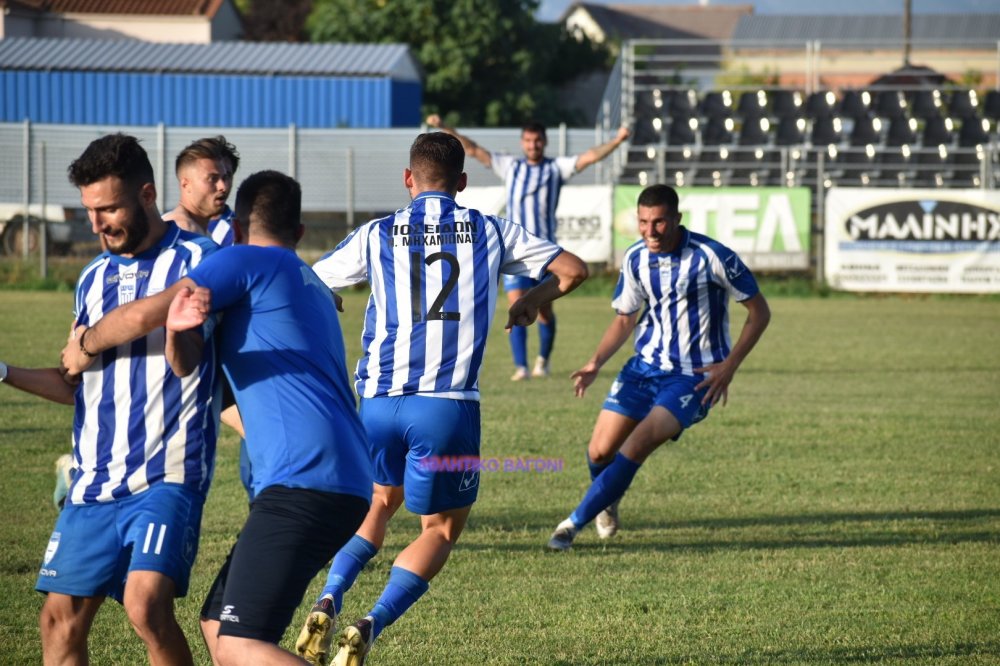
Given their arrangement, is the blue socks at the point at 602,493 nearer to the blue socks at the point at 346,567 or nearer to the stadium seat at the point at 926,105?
the blue socks at the point at 346,567

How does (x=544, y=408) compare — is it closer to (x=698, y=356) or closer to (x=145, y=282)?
(x=698, y=356)

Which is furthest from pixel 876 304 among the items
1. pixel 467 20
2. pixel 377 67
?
pixel 467 20

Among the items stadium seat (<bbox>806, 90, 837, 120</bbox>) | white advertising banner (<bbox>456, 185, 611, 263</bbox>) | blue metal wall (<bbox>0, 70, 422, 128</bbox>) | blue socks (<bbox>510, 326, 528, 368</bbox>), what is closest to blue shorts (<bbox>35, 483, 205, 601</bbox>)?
blue socks (<bbox>510, 326, 528, 368</bbox>)

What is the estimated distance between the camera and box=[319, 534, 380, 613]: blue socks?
16.0 ft

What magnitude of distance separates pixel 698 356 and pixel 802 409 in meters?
4.47

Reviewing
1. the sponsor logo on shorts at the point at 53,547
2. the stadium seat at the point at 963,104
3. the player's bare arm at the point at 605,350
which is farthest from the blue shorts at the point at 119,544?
the stadium seat at the point at 963,104

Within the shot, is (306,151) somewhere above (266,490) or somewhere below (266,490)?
above

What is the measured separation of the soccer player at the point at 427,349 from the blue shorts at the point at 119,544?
3.78ft

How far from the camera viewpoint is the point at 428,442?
4.79 metres

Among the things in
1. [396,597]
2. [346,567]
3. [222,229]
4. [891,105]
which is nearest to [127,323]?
[396,597]

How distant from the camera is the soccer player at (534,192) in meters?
12.7

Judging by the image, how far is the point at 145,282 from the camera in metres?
3.79

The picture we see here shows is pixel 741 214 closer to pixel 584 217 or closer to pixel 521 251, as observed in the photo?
pixel 584 217

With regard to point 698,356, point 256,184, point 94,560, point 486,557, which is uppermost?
point 256,184
